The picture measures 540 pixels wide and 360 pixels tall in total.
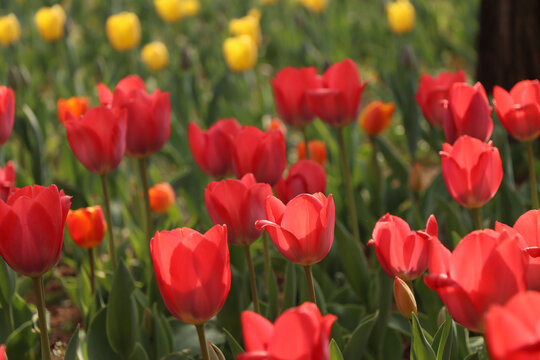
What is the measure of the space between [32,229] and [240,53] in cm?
235

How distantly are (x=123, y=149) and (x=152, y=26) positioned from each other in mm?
3858

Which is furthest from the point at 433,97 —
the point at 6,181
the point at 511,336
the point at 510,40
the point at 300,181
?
the point at 511,336

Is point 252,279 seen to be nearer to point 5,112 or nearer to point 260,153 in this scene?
point 260,153

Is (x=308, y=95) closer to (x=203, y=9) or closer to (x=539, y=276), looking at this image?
(x=539, y=276)

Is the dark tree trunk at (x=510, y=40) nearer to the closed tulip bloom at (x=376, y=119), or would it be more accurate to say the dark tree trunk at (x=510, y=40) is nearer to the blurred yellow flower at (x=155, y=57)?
the closed tulip bloom at (x=376, y=119)

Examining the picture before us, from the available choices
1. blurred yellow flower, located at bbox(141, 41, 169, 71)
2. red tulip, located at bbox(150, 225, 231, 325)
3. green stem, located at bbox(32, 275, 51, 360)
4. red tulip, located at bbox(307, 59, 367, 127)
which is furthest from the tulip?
blurred yellow flower, located at bbox(141, 41, 169, 71)

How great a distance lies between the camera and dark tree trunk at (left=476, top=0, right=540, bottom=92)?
2.86 m

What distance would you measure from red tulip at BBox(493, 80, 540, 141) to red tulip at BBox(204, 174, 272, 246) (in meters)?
0.57

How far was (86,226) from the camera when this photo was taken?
1.73 metres

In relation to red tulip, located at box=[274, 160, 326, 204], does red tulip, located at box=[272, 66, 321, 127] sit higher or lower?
higher

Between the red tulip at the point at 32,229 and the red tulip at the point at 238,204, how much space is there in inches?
10.3

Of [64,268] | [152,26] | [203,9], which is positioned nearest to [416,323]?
[64,268]

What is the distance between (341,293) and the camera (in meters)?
1.85

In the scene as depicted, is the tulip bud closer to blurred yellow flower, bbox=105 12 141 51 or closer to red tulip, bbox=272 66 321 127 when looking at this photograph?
red tulip, bbox=272 66 321 127
